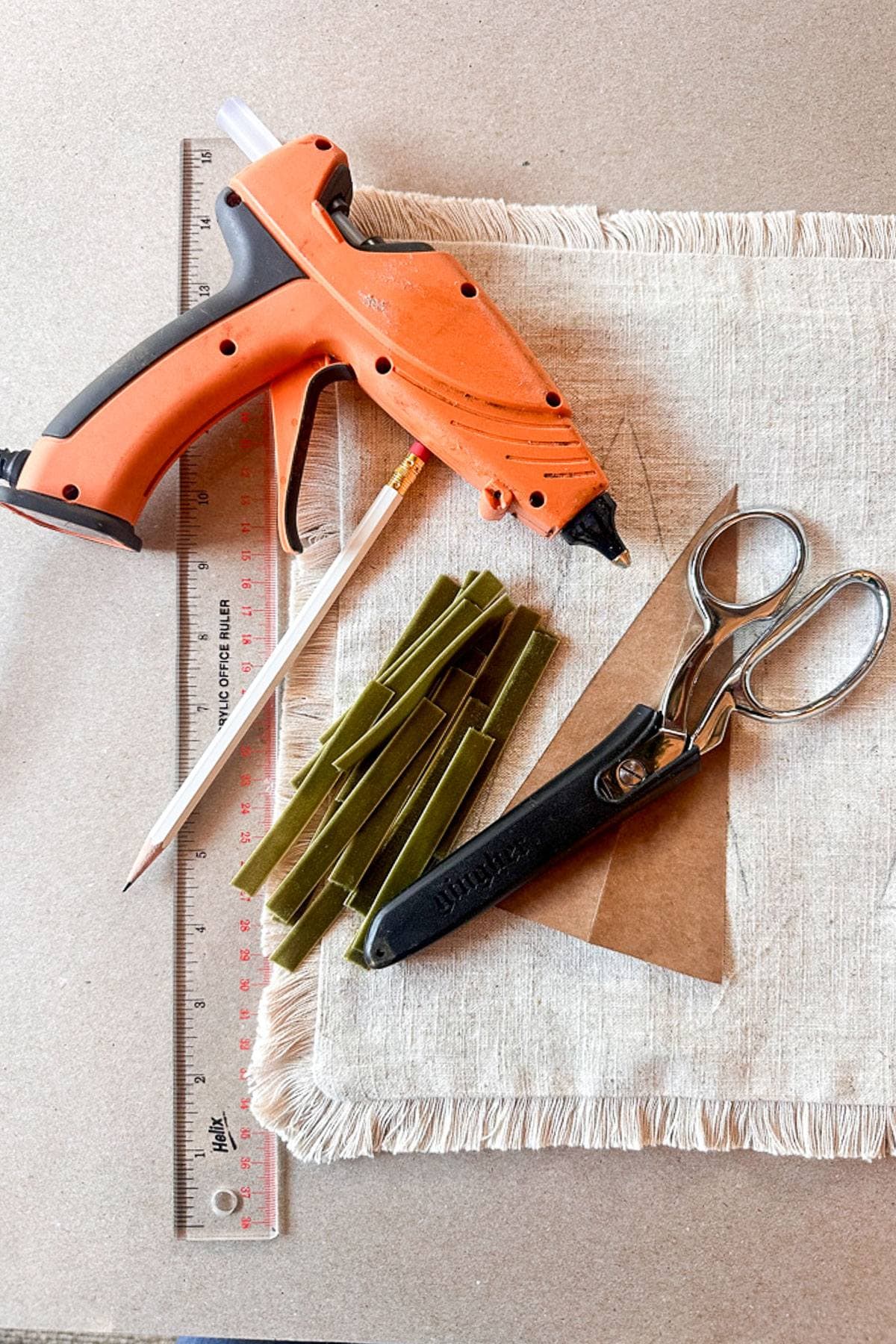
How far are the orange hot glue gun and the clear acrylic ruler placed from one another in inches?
3.9

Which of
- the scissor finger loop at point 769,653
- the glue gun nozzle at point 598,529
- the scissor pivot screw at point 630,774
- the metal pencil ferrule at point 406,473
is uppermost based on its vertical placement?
the metal pencil ferrule at point 406,473

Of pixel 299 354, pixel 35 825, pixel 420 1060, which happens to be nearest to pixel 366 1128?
pixel 420 1060

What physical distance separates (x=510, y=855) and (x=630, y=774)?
4.4 inches

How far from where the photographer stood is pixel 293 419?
78cm

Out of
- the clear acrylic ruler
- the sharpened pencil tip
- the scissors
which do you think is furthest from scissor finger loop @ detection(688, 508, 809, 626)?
the sharpened pencil tip

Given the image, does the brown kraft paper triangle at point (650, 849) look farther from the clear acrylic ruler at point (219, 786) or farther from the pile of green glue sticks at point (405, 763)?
the clear acrylic ruler at point (219, 786)

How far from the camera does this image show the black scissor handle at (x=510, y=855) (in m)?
0.76

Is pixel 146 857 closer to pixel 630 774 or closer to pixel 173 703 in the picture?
pixel 173 703

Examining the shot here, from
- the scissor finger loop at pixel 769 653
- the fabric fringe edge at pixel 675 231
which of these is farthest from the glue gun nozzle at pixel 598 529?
the fabric fringe edge at pixel 675 231

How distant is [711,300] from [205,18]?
0.53 meters

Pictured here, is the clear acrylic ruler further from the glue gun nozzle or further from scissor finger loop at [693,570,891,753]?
scissor finger loop at [693,570,891,753]

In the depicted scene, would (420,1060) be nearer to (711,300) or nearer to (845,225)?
(711,300)

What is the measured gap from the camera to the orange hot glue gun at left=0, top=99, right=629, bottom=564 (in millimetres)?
749

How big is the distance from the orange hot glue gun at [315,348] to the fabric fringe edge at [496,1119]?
0.43 m
